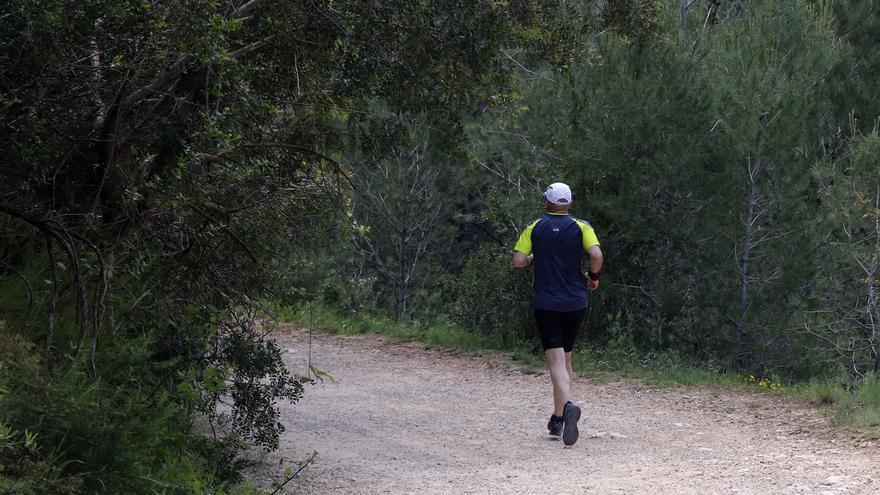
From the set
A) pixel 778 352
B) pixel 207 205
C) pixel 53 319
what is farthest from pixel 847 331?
pixel 53 319

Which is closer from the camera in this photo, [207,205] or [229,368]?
[207,205]

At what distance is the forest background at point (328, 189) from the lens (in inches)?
214

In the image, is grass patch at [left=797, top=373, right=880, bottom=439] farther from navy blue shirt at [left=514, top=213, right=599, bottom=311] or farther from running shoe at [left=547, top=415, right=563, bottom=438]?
navy blue shirt at [left=514, top=213, right=599, bottom=311]

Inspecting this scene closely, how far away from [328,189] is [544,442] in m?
2.77

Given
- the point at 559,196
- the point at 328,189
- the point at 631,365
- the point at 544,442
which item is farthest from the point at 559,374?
the point at 631,365

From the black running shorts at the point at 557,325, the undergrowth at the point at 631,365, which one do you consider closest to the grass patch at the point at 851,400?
the undergrowth at the point at 631,365

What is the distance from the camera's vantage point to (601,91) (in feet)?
41.9

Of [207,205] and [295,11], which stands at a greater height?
[295,11]

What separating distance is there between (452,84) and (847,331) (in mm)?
6591

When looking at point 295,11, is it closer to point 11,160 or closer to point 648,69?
point 11,160

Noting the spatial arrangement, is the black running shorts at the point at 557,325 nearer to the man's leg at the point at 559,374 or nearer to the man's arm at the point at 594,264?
the man's leg at the point at 559,374

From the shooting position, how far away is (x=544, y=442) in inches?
337

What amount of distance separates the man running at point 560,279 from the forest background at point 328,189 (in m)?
1.06

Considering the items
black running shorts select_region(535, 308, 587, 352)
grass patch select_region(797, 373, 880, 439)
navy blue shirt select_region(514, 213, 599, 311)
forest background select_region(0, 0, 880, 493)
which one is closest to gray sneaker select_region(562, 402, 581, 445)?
black running shorts select_region(535, 308, 587, 352)
